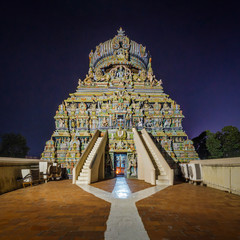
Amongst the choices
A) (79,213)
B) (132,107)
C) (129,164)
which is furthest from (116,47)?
(79,213)

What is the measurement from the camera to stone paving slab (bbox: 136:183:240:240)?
3273mm

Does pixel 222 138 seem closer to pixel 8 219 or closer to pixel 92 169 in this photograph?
pixel 92 169

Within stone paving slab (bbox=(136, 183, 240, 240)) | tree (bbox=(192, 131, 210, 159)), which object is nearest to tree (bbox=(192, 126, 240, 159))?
tree (bbox=(192, 131, 210, 159))

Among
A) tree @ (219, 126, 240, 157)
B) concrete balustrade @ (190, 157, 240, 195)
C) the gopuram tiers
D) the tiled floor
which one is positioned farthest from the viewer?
tree @ (219, 126, 240, 157)

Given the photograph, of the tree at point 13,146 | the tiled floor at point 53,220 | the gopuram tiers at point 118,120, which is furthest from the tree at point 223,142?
the tree at point 13,146

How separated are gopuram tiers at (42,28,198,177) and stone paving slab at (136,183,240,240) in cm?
964

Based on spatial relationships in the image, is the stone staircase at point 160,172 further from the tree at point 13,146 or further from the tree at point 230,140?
the tree at point 13,146

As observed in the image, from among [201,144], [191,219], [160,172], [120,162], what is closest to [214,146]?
[201,144]

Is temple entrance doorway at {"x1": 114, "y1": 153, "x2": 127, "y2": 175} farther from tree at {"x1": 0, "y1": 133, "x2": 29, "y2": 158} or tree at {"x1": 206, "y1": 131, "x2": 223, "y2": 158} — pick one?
tree at {"x1": 0, "y1": 133, "x2": 29, "y2": 158}

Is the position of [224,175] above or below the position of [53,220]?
above

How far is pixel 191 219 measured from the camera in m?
4.09

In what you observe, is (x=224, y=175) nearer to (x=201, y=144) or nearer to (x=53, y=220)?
(x=53, y=220)

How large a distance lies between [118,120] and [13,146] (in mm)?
22841

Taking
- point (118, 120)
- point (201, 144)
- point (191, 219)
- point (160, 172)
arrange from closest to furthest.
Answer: point (191, 219) < point (160, 172) < point (118, 120) < point (201, 144)
